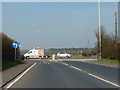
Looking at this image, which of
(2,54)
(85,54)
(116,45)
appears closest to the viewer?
(2,54)

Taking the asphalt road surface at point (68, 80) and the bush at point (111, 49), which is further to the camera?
the bush at point (111, 49)

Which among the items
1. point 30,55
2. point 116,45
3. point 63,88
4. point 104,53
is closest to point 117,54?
point 116,45

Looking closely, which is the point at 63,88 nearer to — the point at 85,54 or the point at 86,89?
the point at 86,89

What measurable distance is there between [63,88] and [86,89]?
108 centimetres

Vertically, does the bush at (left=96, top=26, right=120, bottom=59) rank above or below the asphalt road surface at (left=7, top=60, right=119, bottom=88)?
above

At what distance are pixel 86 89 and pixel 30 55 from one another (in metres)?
58.4

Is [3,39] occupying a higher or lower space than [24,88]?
higher

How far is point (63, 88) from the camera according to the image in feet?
42.0

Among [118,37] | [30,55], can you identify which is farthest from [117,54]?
[30,55]

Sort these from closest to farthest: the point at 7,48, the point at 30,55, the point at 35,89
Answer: the point at 35,89
the point at 7,48
the point at 30,55

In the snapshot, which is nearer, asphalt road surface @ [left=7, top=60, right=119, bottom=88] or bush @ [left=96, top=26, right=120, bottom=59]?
asphalt road surface @ [left=7, top=60, right=119, bottom=88]

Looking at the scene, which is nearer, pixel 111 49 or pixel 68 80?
pixel 68 80

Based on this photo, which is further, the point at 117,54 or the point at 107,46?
the point at 107,46

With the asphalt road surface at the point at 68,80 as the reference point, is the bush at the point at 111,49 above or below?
above
